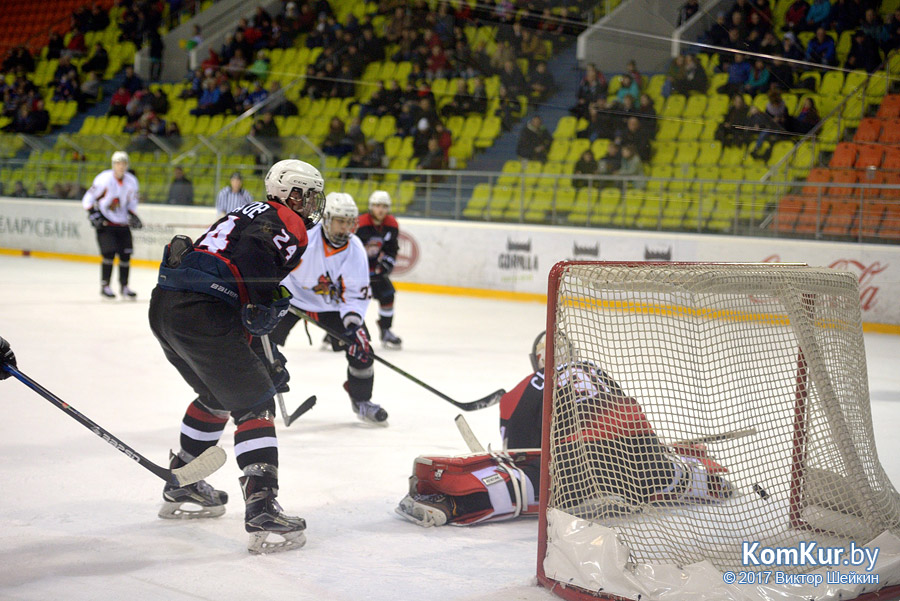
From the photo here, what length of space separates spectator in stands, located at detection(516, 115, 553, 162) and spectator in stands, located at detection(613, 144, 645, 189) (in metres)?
0.66

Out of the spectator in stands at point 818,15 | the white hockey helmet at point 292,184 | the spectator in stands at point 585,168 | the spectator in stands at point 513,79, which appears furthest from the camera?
the spectator in stands at point 585,168

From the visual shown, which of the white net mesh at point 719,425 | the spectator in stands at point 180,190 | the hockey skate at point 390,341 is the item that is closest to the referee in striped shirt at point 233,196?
the spectator in stands at point 180,190

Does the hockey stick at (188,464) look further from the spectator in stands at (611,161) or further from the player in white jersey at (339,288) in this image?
the spectator in stands at (611,161)

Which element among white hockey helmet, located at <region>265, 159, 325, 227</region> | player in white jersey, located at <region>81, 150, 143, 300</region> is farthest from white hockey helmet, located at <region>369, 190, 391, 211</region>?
white hockey helmet, located at <region>265, 159, 325, 227</region>

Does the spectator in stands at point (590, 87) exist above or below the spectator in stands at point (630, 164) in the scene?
above

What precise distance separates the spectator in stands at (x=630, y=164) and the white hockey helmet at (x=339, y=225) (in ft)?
10.4

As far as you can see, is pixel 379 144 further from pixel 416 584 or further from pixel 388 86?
pixel 416 584

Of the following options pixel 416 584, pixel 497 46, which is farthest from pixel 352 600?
pixel 497 46

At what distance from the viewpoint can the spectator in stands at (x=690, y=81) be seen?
3984 millimetres

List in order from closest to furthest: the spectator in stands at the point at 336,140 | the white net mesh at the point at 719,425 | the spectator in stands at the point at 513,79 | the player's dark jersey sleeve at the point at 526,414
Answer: the white net mesh at the point at 719,425
the player's dark jersey sleeve at the point at 526,414
the spectator in stands at the point at 513,79
the spectator in stands at the point at 336,140

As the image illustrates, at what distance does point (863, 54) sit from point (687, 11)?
103 inches

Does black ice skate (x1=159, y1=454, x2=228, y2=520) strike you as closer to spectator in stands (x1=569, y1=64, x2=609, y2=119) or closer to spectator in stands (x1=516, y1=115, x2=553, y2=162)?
spectator in stands (x1=569, y1=64, x2=609, y2=119)

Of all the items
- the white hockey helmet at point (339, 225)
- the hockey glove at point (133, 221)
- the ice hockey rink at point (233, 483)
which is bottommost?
the ice hockey rink at point (233, 483)

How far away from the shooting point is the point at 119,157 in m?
7.55
